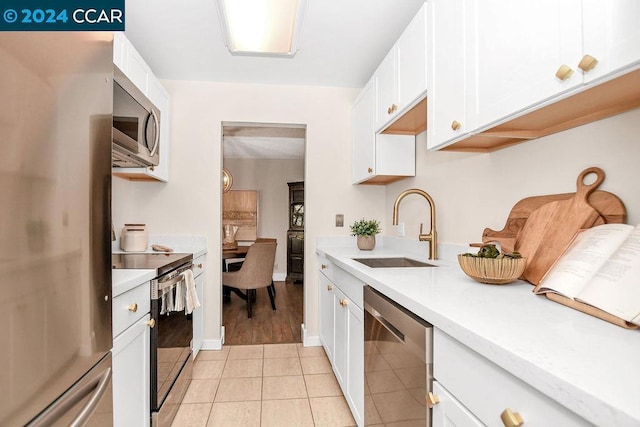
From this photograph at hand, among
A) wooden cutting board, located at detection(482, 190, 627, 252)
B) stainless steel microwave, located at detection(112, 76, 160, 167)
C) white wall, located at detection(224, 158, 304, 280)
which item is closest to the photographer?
wooden cutting board, located at detection(482, 190, 627, 252)

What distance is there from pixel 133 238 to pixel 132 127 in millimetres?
942

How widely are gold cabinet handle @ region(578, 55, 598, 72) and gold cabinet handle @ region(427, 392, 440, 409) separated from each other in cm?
89

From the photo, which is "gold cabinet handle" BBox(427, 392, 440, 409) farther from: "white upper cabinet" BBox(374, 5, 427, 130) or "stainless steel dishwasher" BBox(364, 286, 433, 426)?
"white upper cabinet" BBox(374, 5, 427, 130)

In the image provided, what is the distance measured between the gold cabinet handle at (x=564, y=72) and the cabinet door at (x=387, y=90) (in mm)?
1135

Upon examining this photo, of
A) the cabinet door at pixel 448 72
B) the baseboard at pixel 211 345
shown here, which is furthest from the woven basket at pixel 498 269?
the baseboard at pixel 211 345

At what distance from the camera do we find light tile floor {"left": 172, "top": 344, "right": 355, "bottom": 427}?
1888 millimetres

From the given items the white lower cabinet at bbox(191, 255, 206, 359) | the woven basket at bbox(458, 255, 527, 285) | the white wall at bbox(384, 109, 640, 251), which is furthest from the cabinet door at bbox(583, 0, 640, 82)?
the white lower cabinet at bbox(191, 255, 206, 359)

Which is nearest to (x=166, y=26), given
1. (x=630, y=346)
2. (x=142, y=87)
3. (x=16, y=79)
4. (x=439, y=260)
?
(x=142, y=87)

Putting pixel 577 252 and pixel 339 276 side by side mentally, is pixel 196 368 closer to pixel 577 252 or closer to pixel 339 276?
pixel 339 276

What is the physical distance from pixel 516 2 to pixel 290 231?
5.47m

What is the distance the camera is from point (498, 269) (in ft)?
3.70

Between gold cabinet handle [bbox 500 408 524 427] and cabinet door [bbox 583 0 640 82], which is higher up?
cabinet door [bbox 583 0 640 82]

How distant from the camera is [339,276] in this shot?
7.14ft

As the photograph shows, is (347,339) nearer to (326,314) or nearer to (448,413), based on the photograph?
(326,314)
